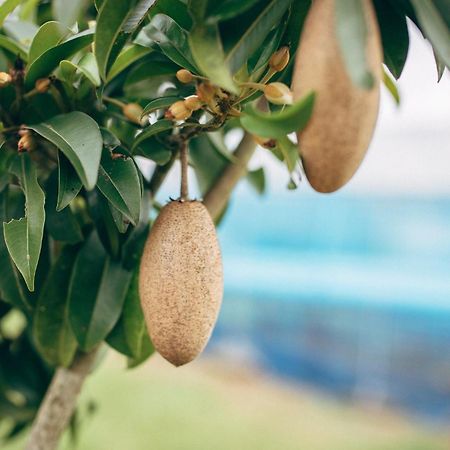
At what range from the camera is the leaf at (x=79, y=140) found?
1.37 feet

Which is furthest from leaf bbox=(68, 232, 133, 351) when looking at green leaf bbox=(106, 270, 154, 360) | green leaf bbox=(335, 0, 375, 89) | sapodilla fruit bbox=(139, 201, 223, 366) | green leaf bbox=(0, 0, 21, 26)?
green leaf bbox=(335, 0, 375, 89)

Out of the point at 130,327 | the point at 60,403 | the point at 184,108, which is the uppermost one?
the point at 184,108

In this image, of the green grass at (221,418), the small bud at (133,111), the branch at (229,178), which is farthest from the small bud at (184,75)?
the green grass at (221,418)

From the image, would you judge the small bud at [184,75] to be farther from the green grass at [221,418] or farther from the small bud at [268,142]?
the green grass at [221,418]

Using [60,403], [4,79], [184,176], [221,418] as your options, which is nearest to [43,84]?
[4,79]

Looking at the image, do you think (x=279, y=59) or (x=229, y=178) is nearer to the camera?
(x=279, y=59)

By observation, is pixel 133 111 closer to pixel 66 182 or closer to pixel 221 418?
pixel 66 182

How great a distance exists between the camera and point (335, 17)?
0.37m

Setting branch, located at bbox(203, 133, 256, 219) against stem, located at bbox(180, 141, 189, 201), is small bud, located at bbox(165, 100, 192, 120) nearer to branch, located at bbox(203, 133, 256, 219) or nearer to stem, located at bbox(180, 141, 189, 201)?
stem, located at bbox(180, 141, 189, 201)

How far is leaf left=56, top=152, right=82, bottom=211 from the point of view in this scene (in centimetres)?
48

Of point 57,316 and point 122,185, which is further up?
point 122,185

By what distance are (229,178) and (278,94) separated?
27 centimetres

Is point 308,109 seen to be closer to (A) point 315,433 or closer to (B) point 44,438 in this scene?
(B) point 44,438

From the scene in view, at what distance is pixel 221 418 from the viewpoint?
9.12 feet
